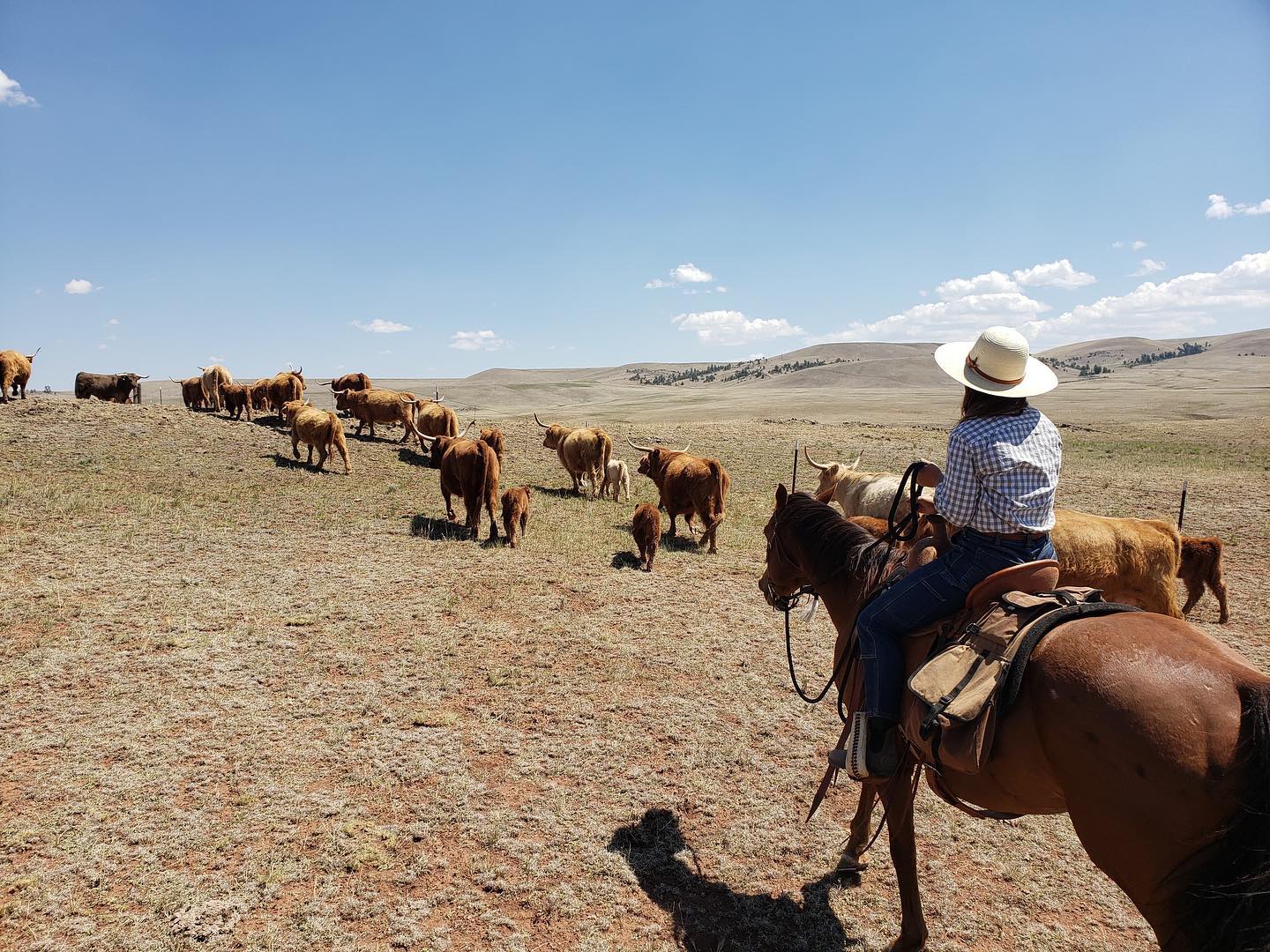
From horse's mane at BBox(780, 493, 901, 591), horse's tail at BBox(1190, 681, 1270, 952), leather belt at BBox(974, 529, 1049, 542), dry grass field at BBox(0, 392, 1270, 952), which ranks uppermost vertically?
leather belt at BBox(974, 529, 1049, 542)

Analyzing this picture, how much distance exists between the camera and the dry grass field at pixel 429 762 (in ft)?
12.3

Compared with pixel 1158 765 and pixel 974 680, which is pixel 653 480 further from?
pixel 1158 765

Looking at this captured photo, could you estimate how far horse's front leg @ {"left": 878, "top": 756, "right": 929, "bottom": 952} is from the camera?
11.6 ft

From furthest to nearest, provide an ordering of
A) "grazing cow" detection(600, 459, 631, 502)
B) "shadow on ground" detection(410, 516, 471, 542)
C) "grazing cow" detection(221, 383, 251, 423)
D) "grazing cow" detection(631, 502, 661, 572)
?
"grazing cow" detection(221, 383, 251, 423)
"grazing cow" detection(600, 459, 631, 502)
"shadow on ground" detection(410, 516, 471, 542)
"grazing cow" detection(631, 502, 661, 572)

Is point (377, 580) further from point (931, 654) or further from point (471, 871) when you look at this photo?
point (931, 654)

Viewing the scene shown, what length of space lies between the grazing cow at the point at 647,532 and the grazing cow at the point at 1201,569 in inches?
304

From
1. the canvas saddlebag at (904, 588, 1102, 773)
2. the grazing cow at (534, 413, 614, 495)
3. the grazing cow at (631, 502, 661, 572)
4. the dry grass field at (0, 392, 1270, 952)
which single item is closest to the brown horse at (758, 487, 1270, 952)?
the canvas saddlebag at (904, 588, 1102, 773)

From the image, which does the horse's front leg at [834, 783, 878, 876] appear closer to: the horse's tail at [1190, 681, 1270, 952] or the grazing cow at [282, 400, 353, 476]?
the horse's tail at [1190, 681, 1270, 952]

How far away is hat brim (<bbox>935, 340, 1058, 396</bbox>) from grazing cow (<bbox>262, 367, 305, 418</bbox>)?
24741 mm

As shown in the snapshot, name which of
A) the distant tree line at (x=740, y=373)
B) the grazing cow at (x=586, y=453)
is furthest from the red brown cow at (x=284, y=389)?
the distant tree line at (x=740, y=373)

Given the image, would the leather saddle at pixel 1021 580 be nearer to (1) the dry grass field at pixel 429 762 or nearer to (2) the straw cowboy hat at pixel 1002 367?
(2) the straw cowboy hat at pixel 1002 367

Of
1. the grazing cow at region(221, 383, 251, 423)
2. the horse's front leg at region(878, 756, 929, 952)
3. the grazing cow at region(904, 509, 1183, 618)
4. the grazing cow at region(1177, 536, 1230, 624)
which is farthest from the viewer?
the grazing cow at region(221, 383, 251, 423)

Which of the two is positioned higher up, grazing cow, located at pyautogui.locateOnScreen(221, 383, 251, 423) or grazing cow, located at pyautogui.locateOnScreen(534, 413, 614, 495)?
grazing cow, located at pyautogui.locateOnScreen(221, 383, 251, 423)

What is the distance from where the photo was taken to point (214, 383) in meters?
24.8
